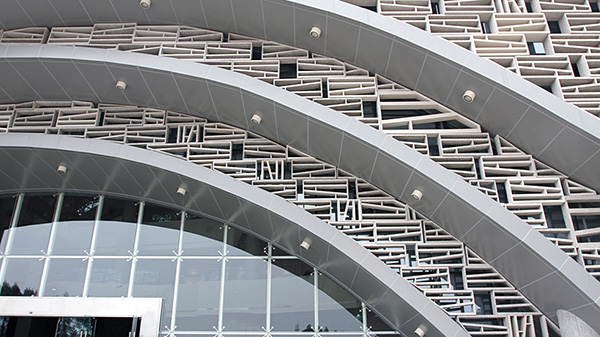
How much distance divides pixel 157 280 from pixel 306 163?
4.87m

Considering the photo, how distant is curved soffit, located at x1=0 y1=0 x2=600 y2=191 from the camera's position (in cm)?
1191

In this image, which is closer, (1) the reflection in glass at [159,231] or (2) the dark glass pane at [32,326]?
(2) the dark glass pane at [32,326]

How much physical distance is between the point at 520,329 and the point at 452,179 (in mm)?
3652

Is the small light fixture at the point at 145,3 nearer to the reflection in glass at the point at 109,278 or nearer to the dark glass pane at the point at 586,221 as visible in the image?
the reflection in glass at the point at 109,278

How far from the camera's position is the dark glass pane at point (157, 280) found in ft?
44.7

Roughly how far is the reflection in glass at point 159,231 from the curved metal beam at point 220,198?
286mm

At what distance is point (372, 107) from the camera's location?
542 inches

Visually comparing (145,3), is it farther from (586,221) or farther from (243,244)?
(586,221)

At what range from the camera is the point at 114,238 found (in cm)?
1442

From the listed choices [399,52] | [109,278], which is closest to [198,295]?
[109,278]

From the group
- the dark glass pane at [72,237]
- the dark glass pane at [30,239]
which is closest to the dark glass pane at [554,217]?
the dark glass pane at [72,237]

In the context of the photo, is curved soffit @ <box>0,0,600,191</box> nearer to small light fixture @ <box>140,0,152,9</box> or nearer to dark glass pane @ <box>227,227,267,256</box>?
small light fixture @ <box>140,0,152,9</box>

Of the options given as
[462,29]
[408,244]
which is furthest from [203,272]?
[462,29]

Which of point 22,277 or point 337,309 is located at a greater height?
point 22,277
